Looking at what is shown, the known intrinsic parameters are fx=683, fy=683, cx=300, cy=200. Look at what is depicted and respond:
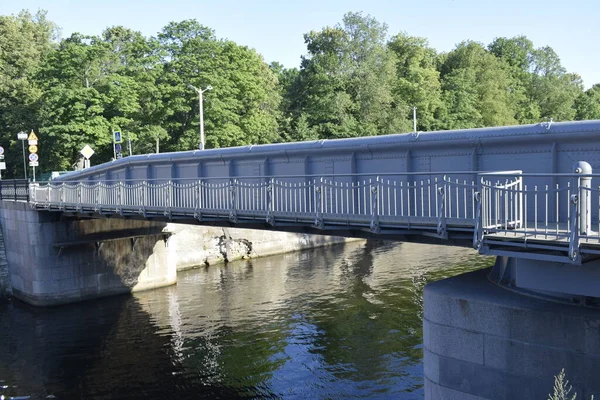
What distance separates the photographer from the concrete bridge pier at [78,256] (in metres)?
29.7

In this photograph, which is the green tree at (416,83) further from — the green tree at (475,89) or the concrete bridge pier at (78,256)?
the concrete bridge pier at (78,256)

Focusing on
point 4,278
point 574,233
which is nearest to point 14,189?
point 4,278

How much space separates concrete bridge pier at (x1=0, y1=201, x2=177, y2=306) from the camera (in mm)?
29656

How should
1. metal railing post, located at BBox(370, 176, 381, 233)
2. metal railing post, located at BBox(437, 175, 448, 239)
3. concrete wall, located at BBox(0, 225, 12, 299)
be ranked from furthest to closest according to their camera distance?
concrete wall, located at BBox(0, 225, 12, 299), metal railing post, located at BBox(370, 176, 381, 233), metal railing post, located at BBox(437, 175, 448, 239)

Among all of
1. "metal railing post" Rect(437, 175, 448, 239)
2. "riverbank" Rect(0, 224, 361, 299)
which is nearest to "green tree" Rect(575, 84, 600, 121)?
"riverbank" Rect(0, 224, 361, 299)

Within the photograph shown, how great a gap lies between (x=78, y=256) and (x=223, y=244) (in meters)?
10.1

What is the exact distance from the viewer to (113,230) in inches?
1220

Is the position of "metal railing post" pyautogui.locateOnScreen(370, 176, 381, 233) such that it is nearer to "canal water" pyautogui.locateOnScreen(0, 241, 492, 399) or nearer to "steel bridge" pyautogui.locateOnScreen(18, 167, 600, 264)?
"steel bridge" pyautogui.locateOnScreen(18, 167, 600, 264)

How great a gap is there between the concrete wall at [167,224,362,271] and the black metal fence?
22.6 ft

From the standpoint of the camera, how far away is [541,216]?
13.0 m

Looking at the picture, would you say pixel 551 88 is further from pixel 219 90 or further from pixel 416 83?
pixel 219 90

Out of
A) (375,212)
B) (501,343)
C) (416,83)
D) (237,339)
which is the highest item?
(416,83)

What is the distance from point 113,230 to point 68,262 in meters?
2.40

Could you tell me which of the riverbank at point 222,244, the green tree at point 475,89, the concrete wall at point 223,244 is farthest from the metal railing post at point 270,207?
the green tree at point 475,89
